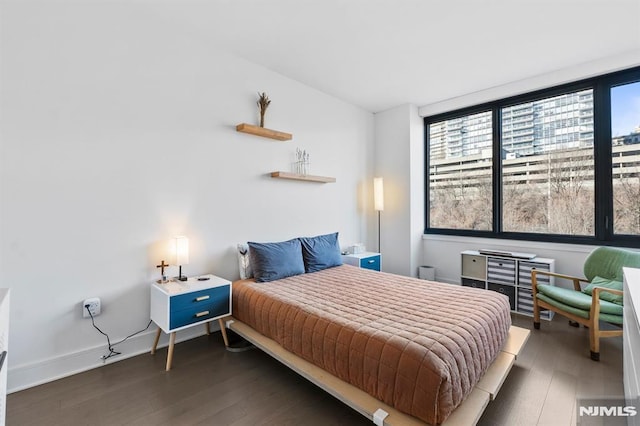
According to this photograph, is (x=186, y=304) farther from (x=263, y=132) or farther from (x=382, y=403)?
(x=263, y=132)

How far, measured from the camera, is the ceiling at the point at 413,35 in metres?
2.31

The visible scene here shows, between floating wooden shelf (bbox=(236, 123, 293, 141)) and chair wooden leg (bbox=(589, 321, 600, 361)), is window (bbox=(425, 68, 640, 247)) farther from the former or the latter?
floating wooden shelf (bbox=(236, 123, 293, 141))

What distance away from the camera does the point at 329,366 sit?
1.77 metres

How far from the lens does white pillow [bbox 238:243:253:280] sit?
2.96 m

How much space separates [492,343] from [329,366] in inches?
41.9

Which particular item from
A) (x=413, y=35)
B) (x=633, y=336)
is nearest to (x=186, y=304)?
(x=633, y=336)

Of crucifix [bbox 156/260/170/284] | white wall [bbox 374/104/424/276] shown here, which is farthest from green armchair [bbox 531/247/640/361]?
crucifix [bbox 156/260/170/284]

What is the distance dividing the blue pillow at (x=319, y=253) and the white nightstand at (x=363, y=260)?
345mm

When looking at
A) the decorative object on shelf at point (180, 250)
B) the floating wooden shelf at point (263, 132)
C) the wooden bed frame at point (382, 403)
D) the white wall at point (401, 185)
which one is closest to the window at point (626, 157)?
the wooden bed frame at point (382, 403)

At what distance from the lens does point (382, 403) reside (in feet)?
4.99

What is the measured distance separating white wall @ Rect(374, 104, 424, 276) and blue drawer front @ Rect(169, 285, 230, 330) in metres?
2.77

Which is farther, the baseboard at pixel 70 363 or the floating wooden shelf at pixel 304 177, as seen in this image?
the floating wooden shelf at pixel 304 177

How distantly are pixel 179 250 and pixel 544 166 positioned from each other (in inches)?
167

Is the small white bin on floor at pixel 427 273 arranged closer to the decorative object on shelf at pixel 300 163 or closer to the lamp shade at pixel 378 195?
the lamp shade at pixel 378 195
